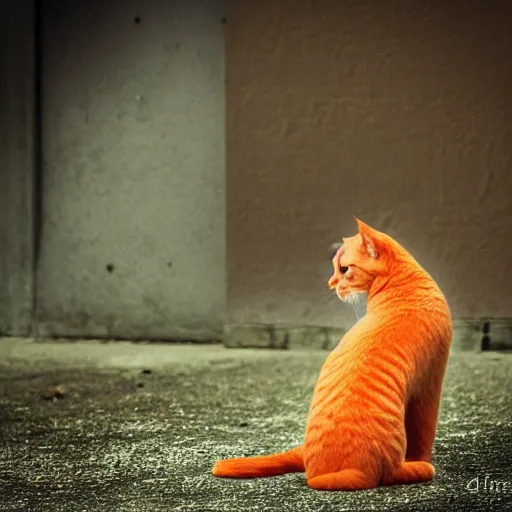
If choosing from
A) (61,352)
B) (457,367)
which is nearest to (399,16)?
(457,367)

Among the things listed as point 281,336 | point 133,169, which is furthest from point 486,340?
point 133,169

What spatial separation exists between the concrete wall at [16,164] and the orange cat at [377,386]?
5.04 metres

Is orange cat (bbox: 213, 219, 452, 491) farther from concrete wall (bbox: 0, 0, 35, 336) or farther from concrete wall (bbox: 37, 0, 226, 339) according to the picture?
concrete wall (bbox: 0, 0, 35, 336)

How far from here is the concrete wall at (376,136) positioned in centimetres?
787

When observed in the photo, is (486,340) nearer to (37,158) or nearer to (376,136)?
(376,136)

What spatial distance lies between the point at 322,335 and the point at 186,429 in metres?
2.81

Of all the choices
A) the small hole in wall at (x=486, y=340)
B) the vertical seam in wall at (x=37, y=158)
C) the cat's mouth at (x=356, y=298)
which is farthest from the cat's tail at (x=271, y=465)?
A: the vertical seam in wall at (x=37, y=158)

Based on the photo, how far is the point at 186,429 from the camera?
5.38 metres

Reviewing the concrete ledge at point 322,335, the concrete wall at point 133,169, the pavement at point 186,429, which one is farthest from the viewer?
the concrete wall at point 133,169

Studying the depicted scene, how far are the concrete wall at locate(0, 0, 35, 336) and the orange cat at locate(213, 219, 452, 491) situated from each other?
504 centimetres

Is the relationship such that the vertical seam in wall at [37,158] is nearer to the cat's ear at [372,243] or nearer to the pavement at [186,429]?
the pavement at [186,429]

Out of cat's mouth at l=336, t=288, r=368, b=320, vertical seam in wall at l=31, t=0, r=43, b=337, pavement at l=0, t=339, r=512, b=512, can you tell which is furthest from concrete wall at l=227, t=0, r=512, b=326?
cat's mouth at l=336, t=288, r=368, b=320

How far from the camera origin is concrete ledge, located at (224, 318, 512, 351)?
7.85 m

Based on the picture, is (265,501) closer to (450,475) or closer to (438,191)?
(450,475)
